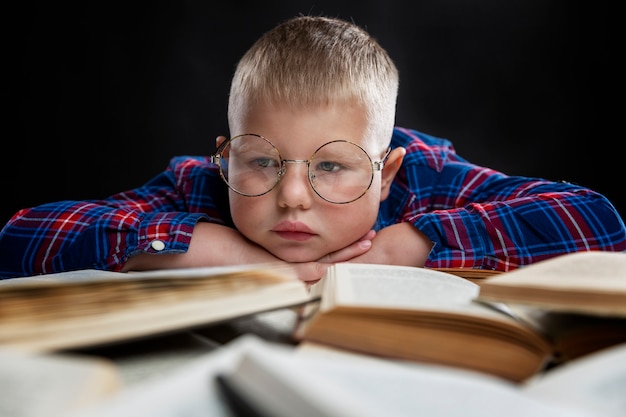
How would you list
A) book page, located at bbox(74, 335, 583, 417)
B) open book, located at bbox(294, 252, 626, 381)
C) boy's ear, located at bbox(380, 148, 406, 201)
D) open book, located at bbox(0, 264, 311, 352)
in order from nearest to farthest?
1. book page, located at bbox(74, 335, 583, 417)
2. open book, located at bbox(0, 264, 311, 352)
3. open book, located at bbox(294, 252, 626, 381)
4. boy's ear, located at bbox(380, 148, 406, 201)

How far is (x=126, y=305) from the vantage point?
642mm

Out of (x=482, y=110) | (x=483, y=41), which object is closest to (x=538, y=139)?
(x=482, y=110)

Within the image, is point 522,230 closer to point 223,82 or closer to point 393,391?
point 393,391

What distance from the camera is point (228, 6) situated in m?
2.74

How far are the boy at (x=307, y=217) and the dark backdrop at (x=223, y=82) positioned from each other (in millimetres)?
1061

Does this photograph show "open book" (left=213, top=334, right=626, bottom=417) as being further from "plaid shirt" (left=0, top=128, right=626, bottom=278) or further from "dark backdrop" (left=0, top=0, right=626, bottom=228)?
"dark backdrop" (left=0, top=0, right=626, bottom=228)

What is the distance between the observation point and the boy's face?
1.48 metres

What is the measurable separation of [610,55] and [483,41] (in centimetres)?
49

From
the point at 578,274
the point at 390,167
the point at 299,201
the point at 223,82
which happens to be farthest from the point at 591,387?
the point at 223,82

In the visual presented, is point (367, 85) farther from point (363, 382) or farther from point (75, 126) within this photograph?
point (75, 126)

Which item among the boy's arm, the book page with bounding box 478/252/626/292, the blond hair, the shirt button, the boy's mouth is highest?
the blond hair

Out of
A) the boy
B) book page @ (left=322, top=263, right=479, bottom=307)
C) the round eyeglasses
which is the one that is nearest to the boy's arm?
the boy

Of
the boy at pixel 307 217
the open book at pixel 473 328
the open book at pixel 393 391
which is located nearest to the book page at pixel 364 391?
the open book at pixel 393 391

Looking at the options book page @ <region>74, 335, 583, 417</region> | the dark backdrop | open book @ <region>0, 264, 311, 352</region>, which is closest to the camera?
book page @ <region>74, 335, 583, 417</region>
